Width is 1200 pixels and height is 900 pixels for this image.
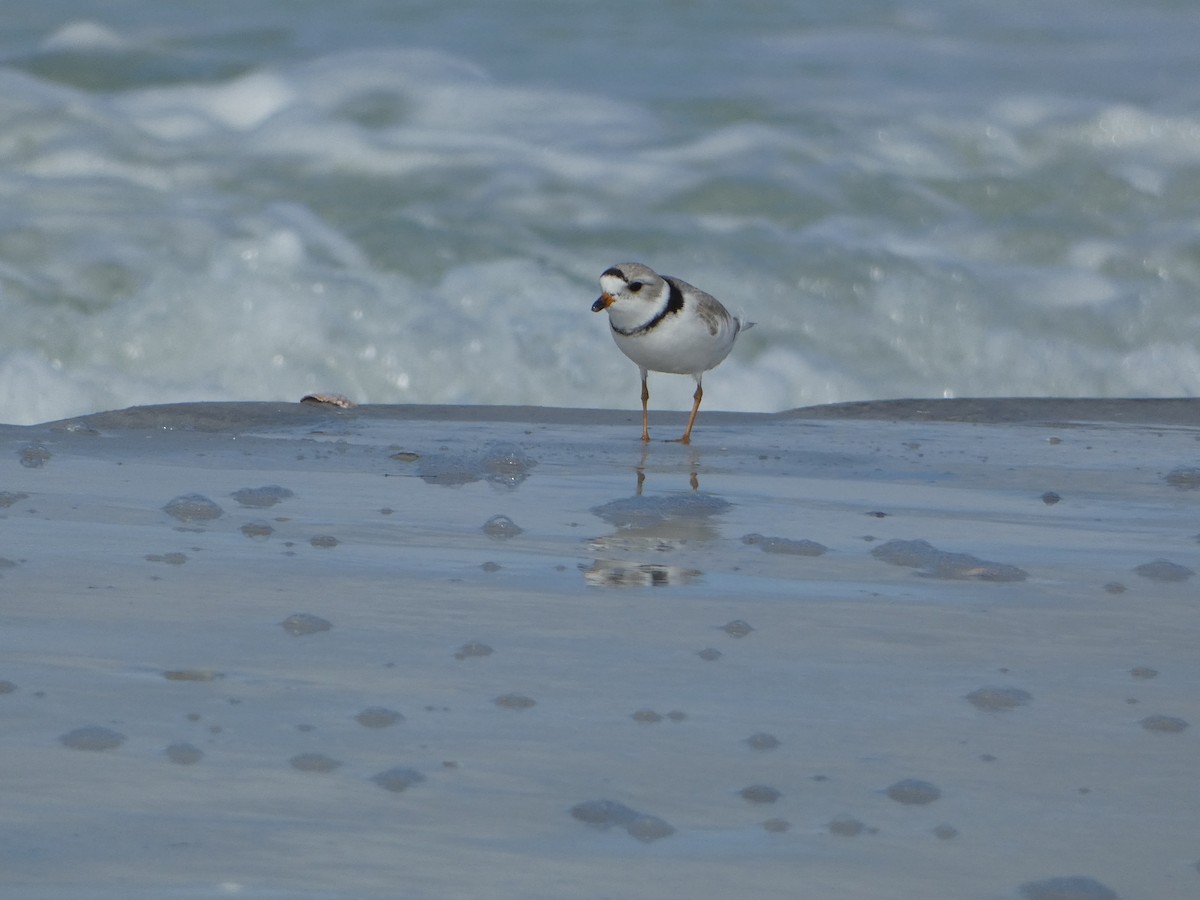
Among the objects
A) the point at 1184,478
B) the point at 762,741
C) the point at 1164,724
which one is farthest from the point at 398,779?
the point at 1184,478

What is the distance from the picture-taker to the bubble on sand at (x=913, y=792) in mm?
2215

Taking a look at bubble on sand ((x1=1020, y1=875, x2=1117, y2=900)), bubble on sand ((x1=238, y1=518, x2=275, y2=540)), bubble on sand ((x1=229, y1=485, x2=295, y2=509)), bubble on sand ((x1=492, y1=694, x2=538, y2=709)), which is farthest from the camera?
bubble on sand ((x1=229, y1=485, x2=295, y2=509))

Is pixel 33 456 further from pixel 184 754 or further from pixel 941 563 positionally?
pixel 184 754

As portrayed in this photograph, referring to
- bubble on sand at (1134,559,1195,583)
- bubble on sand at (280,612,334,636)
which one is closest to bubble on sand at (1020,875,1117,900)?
bubble on sand at (280,612,334,636)

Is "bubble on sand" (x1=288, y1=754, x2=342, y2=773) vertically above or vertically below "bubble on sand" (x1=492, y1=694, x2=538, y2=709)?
below

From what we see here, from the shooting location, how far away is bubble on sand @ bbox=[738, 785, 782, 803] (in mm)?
2209

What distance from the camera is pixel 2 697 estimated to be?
2531mm

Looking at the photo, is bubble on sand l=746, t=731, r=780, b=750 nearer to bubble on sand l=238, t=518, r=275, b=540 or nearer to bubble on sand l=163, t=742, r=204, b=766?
bubble on sand l=163, t=742, r=204, b=766

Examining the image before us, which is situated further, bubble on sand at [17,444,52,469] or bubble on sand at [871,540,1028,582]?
bubble on sand at [17,444,52,469]

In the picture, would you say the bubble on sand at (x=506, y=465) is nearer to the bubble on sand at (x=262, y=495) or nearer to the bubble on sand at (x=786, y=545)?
the bubble on sand at (x=262, y=495)

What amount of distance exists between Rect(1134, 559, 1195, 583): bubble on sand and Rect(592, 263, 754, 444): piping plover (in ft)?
7.49

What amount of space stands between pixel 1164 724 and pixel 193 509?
2.32 m

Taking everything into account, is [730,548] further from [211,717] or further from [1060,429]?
[1060,429]

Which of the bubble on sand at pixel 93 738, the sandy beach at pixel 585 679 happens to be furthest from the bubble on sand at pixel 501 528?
the bubble on sand at pixel 93 738
